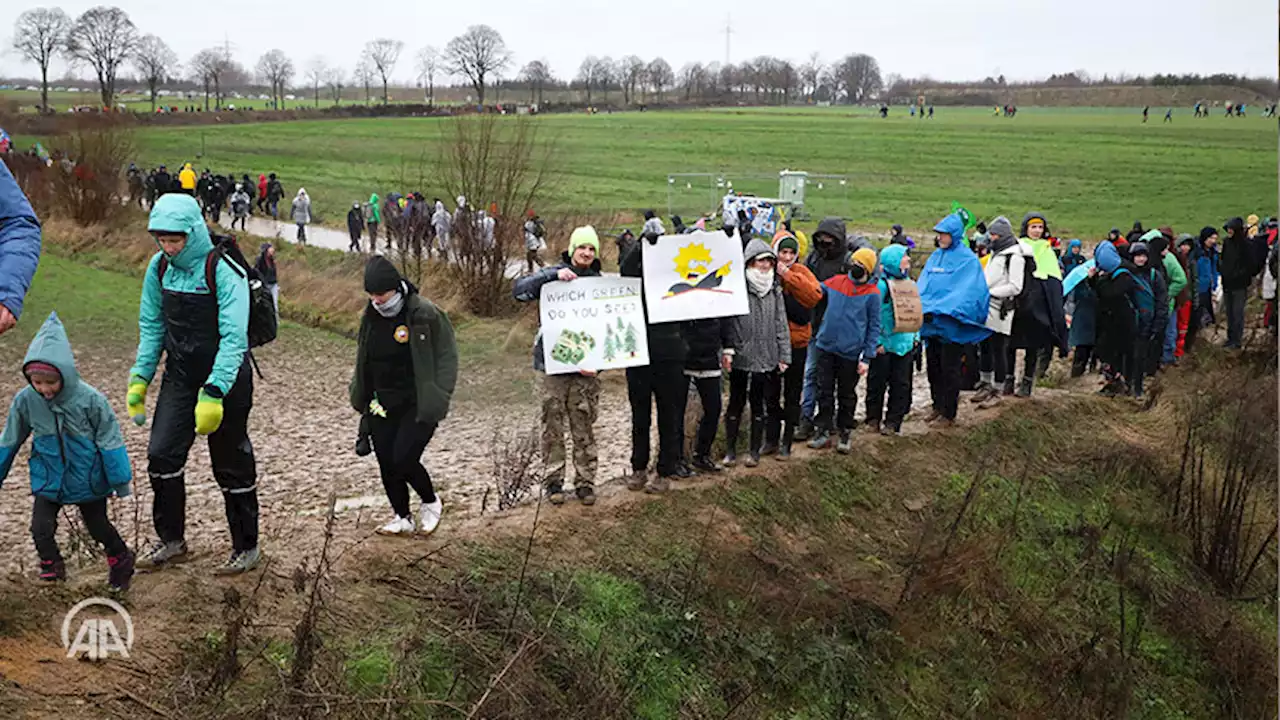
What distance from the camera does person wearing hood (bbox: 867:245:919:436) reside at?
980 cm

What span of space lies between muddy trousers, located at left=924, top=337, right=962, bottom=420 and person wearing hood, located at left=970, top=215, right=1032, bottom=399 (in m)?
0.69

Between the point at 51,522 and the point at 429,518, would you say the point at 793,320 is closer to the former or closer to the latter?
the point at 429,518

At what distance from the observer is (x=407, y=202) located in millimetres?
26281

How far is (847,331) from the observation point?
9.19m

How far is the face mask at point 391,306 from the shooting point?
21.2 feet

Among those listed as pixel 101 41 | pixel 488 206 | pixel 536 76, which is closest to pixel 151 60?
pixel 101 41

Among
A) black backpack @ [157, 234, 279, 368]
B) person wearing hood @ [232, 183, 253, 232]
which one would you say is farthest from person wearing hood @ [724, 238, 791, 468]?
person wearing hood @ [232, 183, 253, 232]

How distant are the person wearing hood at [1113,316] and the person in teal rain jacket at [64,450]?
33.9 feet

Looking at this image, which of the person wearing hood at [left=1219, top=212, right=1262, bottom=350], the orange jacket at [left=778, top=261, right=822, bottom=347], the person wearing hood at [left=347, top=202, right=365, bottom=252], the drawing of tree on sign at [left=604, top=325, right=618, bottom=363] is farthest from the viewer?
the person wearing hood at [left=347, top=202, right=365, bottom=252]

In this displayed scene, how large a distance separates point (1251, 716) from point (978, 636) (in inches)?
83.6

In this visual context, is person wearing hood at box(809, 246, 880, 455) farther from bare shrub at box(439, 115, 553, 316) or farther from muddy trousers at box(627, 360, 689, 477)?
bare shrub at box(439, 115, 553, 316)

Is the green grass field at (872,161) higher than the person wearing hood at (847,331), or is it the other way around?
the green grass field at (872,161)

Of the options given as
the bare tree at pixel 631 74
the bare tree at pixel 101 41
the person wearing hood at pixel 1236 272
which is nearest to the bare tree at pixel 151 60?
the bare tree at pixel 101 41

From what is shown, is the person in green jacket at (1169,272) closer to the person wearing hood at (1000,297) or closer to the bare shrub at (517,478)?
the person wearing hood at (1000,297)
